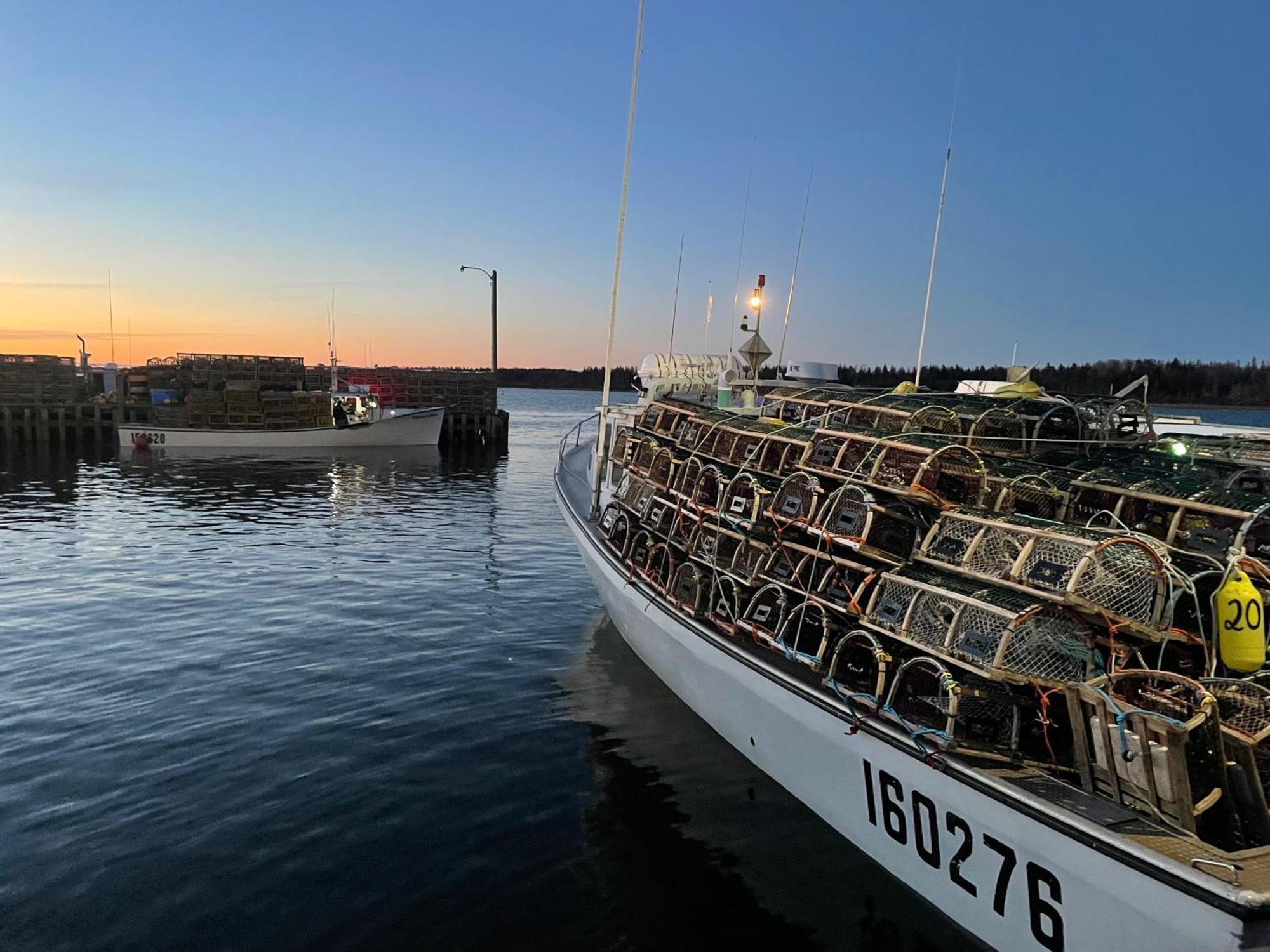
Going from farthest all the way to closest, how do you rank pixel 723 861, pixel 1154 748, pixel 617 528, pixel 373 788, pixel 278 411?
pixel 278 411, pixel 617 528, pixel 373 788, pixel 723 861, pixel 1154 748

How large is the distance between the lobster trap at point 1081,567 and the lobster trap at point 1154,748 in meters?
0.63

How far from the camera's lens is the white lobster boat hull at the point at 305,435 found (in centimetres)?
4197

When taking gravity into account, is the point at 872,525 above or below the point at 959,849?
above

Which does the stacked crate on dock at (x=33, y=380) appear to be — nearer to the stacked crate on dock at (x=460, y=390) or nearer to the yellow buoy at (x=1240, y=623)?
the stacked crate on dock at (x=460, y=390)

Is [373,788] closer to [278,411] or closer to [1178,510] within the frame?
[1178,510]

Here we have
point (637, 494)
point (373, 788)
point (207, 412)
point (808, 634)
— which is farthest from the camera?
point (207, 412)

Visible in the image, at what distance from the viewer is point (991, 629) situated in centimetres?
554

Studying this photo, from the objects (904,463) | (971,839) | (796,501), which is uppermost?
(904,463)

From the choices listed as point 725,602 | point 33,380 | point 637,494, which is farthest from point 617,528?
point 33,380

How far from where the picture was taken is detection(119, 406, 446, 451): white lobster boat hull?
4197 centimetres

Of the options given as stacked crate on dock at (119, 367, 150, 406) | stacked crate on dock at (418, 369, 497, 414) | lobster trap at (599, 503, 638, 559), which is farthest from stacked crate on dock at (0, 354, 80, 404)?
lobster trap at (599, 503, 638, 559)

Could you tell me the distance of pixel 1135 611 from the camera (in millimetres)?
5406

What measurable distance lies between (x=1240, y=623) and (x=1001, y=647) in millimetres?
1695

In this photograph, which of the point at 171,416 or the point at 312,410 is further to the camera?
the point at 171,416
